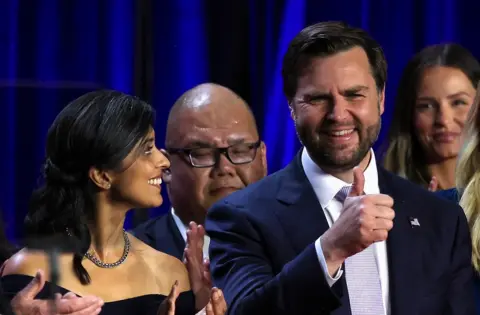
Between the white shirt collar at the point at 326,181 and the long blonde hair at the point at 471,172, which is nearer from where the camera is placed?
the white shirt collar at the point at 326,181

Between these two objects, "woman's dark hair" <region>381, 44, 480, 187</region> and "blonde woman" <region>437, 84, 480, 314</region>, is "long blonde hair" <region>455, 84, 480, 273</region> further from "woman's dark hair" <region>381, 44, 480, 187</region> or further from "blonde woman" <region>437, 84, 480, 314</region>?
"woman's dark hair" <region>381, 44, 480, 187</region>

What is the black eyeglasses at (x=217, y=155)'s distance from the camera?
8.91ft

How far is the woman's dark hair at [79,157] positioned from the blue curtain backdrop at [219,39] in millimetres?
1067

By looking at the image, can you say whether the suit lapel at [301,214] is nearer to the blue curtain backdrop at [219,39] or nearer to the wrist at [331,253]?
the wrist at [331,253]

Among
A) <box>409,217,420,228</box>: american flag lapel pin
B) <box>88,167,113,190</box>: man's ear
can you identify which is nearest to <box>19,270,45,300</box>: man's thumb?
<box>88,167,113,190</box>: man's ear

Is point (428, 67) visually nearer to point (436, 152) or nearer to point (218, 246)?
point (436, 152)

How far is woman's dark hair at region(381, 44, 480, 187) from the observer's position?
2914 mm

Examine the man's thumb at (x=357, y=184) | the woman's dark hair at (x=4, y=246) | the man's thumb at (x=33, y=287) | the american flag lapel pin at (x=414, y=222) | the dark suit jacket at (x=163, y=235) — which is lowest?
the dark suit jacket at (x=163, y=235)

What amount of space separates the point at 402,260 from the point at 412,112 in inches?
38.0

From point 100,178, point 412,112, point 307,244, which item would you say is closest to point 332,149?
point 307,244

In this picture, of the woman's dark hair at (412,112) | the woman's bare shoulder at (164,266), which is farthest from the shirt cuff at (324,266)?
the woman's dark hair at (412,112)

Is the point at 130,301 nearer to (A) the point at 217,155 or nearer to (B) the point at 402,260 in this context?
(B) the point at 402,260

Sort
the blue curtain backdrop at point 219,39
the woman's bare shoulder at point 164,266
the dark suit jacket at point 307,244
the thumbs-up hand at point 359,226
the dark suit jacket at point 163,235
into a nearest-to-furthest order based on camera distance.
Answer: the thumbs-up hand at point 359,226, the dark suit jacket at point 307,244, the woman's bare shoulder at point 164,266, the dark suit jacket at point 163,235, the blue curtain backdrop at point 219,39

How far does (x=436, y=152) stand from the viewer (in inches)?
114
